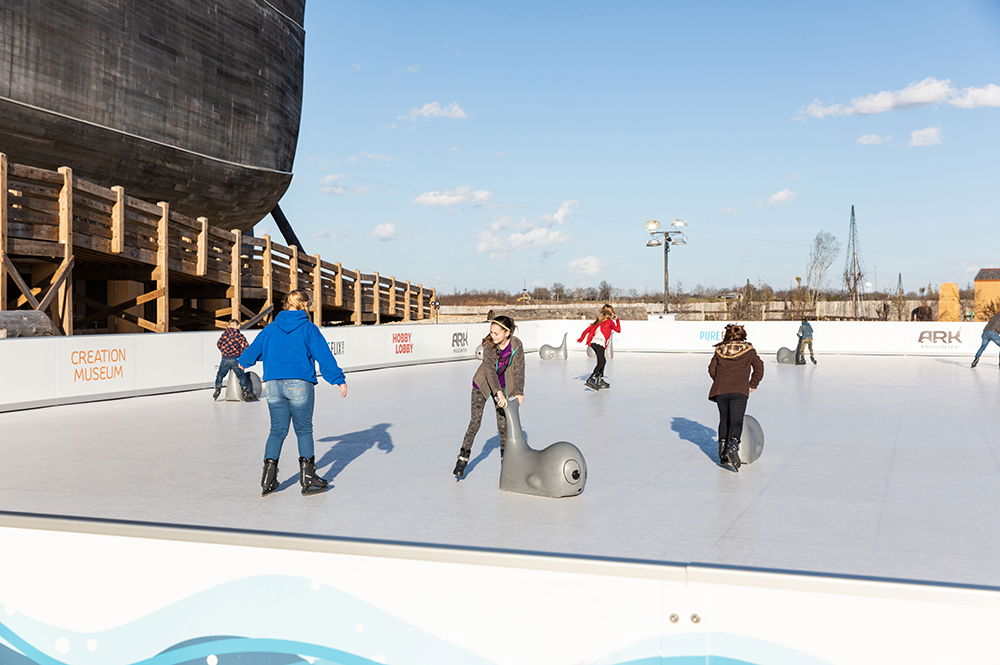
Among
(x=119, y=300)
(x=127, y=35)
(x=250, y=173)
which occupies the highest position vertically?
(x=127, y=35)

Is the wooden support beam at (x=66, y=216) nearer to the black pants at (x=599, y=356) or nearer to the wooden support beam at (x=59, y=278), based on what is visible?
the wooden support beam at (x=59, y=278)

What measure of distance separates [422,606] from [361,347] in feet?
65.3

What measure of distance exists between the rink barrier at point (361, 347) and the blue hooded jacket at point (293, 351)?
898cm

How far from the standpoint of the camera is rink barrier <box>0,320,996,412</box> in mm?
14664

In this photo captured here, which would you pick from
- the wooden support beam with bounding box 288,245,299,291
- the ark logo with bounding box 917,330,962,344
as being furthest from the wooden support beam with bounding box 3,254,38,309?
the ark logo with bounding box 917,330,962,344

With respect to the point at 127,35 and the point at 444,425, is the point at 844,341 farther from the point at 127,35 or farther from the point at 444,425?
the point at 127,35

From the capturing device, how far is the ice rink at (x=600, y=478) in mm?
6086

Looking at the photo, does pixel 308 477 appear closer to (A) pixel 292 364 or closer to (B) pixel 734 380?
(A) pixel 292 364

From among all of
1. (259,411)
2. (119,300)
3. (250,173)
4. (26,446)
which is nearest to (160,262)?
(119,300)

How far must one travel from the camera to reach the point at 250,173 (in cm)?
3441

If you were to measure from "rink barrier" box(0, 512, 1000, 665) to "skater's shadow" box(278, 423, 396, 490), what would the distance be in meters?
3.63

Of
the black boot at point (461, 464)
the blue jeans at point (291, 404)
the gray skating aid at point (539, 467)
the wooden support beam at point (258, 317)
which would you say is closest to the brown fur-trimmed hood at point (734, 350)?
the gray skating aid at point (539, 467)

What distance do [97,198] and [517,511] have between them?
1972 centimetres

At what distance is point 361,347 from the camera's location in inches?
923
